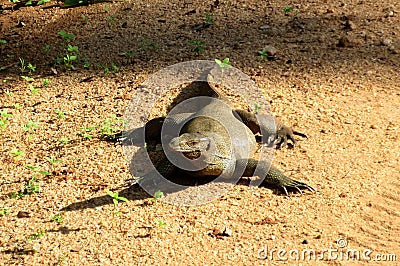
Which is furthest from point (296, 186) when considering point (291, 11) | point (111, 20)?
point (111, 20)

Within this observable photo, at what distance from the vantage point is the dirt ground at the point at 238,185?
3.96 metres

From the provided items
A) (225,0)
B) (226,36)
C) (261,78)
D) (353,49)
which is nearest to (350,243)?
(261,78)

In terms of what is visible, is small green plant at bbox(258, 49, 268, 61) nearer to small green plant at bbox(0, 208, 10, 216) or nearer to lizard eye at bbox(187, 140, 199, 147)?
lizard eye at bbox(187, 140, 199, 147)

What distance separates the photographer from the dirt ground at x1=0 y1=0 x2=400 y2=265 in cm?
396

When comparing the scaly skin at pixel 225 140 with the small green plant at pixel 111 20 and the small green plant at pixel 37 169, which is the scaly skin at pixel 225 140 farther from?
the small green plant at pixel 111 20

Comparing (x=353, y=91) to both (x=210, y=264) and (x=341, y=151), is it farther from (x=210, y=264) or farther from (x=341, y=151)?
(x=210, y=264)

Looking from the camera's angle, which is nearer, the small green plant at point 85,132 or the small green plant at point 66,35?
the small green plant at point 85,132

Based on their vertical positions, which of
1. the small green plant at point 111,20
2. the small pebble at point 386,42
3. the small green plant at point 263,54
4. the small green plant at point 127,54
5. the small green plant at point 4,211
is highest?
the small pebble at point 386,42

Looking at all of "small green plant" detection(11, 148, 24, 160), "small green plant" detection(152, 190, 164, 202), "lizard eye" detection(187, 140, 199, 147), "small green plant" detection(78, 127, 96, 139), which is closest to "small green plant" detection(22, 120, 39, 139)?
"small green plant" detection(11, 148, 24, 160)

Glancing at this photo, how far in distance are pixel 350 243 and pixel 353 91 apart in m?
2.28

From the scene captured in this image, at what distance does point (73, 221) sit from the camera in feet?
13.8

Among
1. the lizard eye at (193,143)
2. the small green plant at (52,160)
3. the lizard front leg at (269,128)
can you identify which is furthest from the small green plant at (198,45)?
the small green plant at (52,160)

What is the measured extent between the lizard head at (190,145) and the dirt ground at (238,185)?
424 mm

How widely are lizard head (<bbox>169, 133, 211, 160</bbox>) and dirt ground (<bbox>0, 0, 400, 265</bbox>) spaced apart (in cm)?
42
